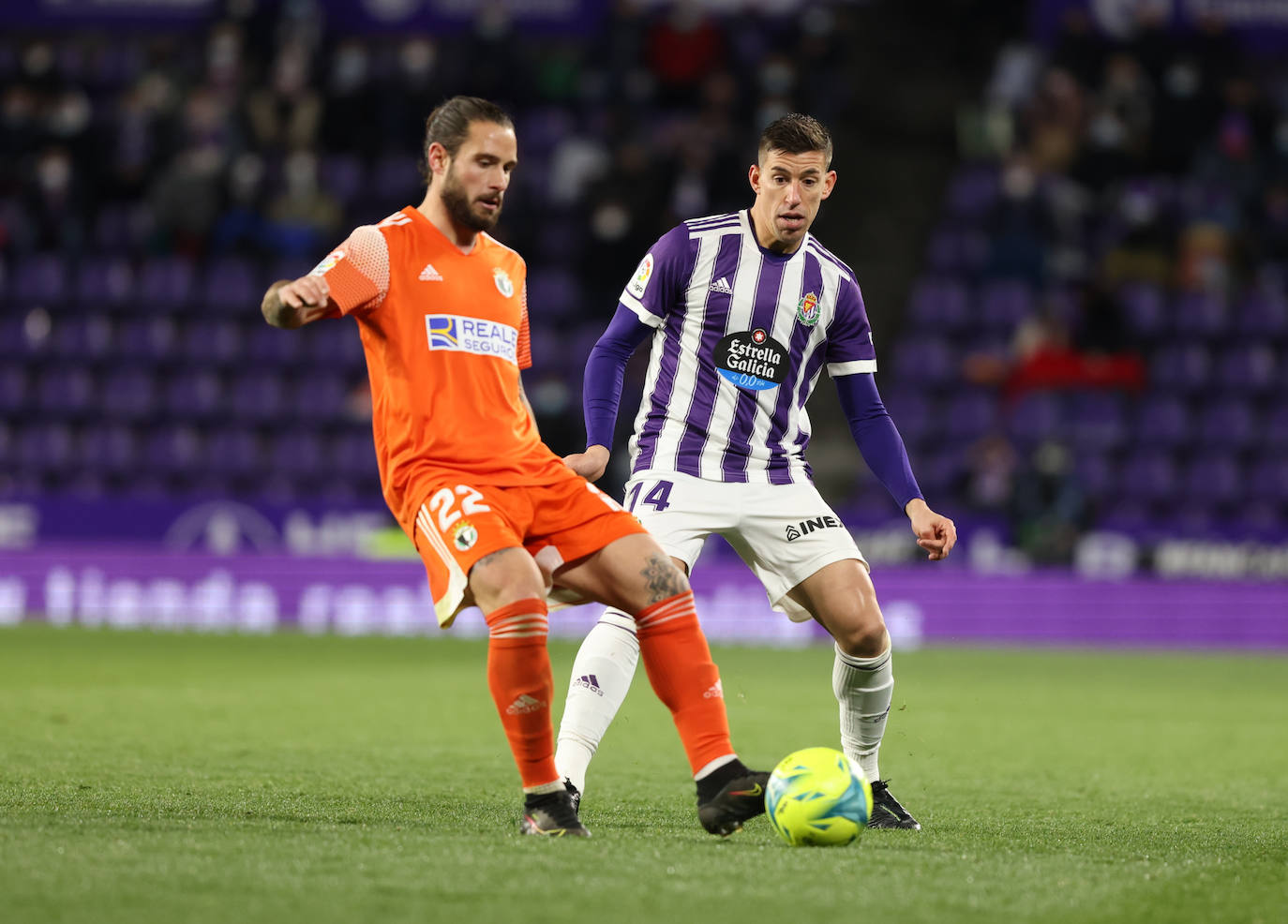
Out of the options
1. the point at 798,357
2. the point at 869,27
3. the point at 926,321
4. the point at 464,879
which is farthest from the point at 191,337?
the point at 464,879

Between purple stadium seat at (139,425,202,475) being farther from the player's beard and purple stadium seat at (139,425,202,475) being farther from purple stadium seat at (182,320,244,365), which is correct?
the player's beard

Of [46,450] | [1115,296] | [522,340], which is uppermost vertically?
[1115,296]

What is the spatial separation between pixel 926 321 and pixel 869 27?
5.41 metres

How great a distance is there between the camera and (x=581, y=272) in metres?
16.5

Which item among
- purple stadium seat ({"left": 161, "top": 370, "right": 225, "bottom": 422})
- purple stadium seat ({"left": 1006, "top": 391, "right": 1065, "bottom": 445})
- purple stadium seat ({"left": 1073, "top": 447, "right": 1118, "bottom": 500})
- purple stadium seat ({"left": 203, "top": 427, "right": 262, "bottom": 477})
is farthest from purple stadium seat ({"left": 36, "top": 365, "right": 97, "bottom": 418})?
purple stadium seat ({"left": 1073, "top": 447, "right": 1118, "bottom": 500})

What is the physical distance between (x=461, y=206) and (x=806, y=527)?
1.47 m

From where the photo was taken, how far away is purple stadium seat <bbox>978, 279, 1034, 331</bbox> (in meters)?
16.3

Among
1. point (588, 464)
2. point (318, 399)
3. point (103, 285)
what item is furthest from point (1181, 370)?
point (588, 464)

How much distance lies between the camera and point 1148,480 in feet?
50.0

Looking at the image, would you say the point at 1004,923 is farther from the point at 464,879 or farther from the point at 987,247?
the point at 987,247

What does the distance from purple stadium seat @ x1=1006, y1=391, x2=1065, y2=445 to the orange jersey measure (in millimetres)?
11068

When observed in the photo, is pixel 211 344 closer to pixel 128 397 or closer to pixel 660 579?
pixel 128 397

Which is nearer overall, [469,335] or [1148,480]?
[469,335]

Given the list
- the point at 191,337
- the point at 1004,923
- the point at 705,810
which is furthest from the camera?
the point at 191,337
